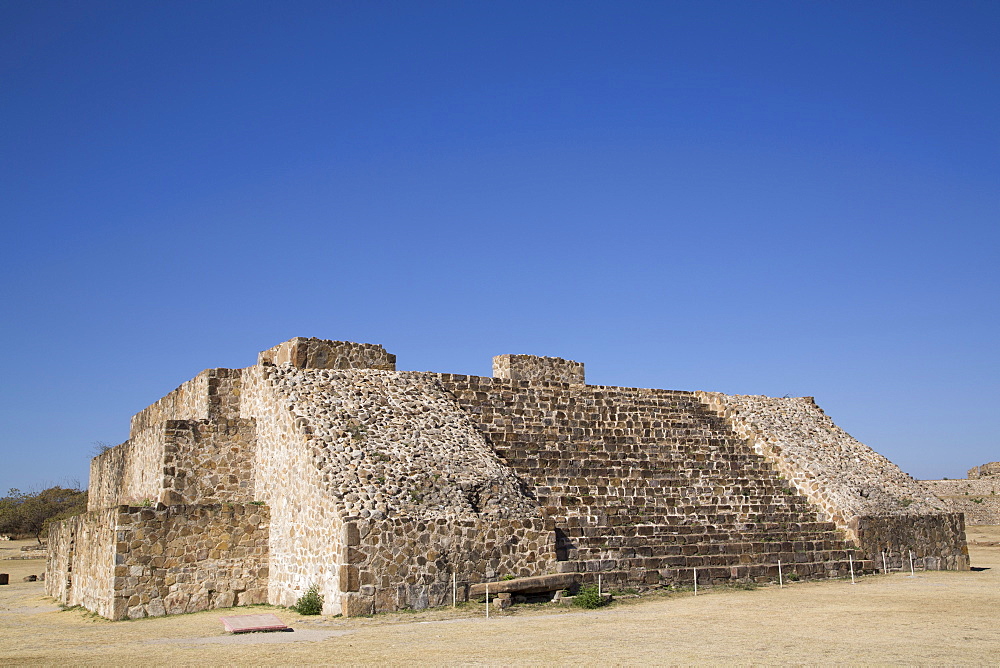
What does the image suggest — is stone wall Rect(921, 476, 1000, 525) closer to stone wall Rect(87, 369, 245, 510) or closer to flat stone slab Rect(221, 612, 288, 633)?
stone wall Rect(87, 369, 245, 510)

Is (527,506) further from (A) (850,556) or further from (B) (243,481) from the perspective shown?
(A) (850,556)

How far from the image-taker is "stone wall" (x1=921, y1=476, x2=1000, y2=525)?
32.1 meters

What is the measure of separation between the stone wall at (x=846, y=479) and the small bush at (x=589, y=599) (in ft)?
22.7

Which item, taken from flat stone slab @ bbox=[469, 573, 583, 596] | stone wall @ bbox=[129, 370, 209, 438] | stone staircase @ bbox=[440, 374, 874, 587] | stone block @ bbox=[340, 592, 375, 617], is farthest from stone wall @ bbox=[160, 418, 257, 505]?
flat stone slab @ bbox=[469, 573, 583, 596]

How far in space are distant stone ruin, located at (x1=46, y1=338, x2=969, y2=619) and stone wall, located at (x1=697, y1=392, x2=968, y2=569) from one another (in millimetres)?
53

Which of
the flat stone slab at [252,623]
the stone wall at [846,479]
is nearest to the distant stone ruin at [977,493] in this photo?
the stone wall at [846,479]

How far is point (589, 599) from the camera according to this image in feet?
41.1

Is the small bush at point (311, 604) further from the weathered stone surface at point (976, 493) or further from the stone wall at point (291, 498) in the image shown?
the weathered stone surface at point (976, 493)

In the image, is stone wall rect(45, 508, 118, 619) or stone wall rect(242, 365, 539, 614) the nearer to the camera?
stone wall rect(242, 365, 539, 614)

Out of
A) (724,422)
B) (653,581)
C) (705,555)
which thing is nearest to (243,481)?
(653,581)

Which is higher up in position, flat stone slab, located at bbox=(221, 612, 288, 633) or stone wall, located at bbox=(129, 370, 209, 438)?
stone wall, located at bbox=(129, 370, 209, 438)

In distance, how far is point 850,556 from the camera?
641 inches

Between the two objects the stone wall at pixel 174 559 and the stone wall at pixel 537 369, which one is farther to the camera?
the stone wall at pixel 537 369

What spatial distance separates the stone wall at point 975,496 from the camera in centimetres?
3209
